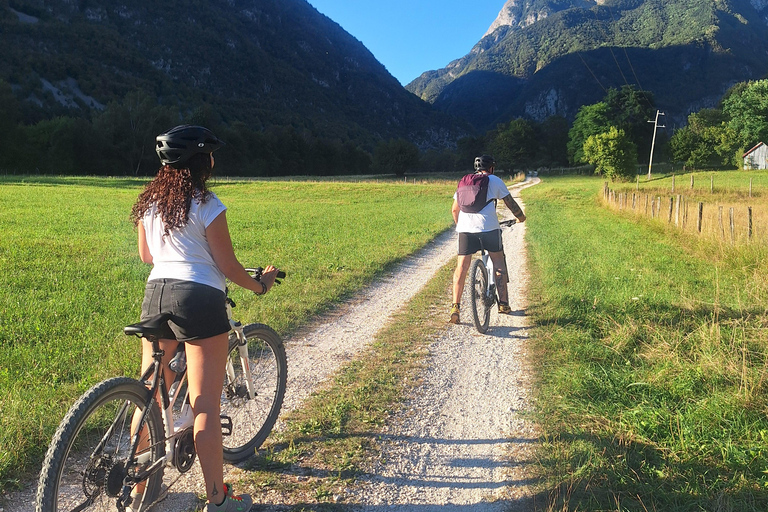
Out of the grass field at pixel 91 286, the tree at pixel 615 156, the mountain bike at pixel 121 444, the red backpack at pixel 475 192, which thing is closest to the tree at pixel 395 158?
the tree at pixel 615 156

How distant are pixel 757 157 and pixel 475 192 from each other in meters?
82.4

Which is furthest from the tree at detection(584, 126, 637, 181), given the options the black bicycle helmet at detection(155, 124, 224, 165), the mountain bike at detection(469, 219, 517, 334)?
the black bicycle helmet at detection(155, 124, 224, 165)

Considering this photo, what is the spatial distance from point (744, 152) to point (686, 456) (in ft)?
281

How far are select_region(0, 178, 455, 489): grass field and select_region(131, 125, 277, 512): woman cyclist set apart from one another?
1.43 m

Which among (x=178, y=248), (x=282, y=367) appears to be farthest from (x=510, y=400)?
(x=178, y=248)

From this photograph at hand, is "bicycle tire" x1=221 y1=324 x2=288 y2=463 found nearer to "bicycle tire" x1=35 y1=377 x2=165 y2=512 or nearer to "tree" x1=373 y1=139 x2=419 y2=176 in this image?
"bicycle tire" x1=35 y1=377 x2=165 y2=512

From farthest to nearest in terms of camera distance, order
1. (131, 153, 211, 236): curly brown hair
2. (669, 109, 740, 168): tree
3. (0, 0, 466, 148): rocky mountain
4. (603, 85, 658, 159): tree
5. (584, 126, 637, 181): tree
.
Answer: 1. (0, 0, 466, 148): rocky mountain
2. (603, 85, 658, 159): tree
3. (669, 109, 740, 168): tree
4. (584, 126, 637, 181): tree
5. (131, 153, 211, 236): curly brown hair

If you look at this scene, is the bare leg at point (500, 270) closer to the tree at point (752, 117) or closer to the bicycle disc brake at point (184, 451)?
the bicycle disc brake at point (184, 451)

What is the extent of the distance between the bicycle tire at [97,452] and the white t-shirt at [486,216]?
175 inches

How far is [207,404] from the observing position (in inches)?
95.9

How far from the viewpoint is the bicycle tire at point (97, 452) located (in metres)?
2.08

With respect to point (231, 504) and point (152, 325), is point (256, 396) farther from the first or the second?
point (152, 325)

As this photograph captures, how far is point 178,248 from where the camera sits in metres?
2.36

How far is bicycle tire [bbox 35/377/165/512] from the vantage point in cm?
208
